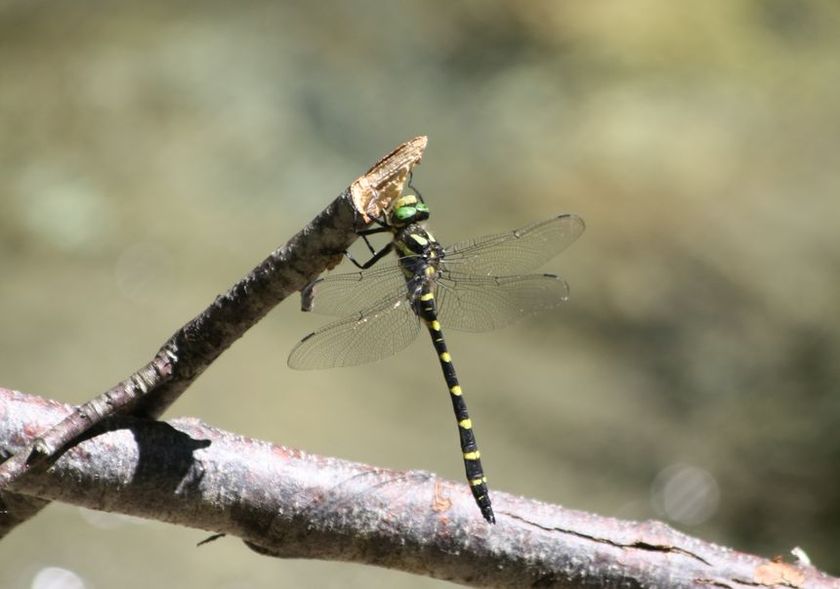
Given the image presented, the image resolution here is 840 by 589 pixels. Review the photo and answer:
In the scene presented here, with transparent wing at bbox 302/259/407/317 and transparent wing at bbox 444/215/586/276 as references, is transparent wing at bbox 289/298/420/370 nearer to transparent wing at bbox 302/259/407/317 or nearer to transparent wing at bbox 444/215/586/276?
transparent wing at bbox 302/259/407/317

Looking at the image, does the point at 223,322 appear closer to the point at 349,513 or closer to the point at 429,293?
the point at 349,513

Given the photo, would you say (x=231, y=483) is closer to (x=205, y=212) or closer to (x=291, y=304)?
(x=291, y=304)

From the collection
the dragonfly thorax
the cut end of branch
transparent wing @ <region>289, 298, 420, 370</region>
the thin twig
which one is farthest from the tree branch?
the dragonfly thorax

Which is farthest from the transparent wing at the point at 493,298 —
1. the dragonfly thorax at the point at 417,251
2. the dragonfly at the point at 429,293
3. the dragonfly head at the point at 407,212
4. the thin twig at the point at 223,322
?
the thin twig at the point at 223,322

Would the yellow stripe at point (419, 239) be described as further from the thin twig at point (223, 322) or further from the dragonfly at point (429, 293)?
the thin twig at point (223, 322)

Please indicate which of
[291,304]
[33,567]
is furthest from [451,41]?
[33,567]

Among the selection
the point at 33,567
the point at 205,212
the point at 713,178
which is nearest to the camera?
the point at 33,567

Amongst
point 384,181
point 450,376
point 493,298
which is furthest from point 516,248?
point 384,181
